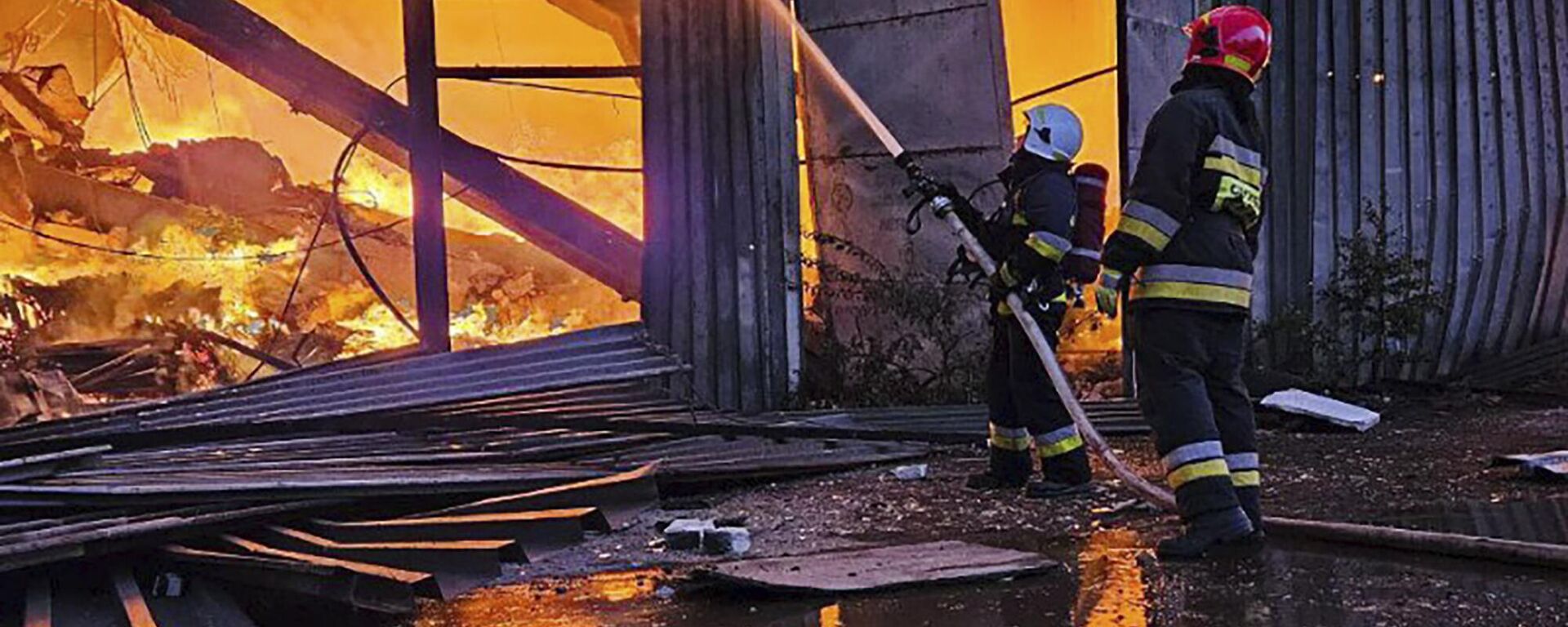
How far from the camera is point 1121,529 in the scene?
4.80m

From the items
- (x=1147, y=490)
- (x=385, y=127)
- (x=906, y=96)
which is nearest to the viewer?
(x=1147, y=490)

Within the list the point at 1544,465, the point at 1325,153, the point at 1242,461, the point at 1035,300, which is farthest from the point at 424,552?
the point at 1325,153

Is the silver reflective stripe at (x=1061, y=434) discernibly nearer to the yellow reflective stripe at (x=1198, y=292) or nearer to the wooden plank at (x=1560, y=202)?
the yellow reflective stripe at (x=1198, y=292)

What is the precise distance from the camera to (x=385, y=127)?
25.7 ft

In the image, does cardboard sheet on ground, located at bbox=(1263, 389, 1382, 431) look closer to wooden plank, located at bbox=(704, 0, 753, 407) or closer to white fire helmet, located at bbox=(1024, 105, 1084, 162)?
white fire helmet, located at bbox=(1024, 105, 1084, 162)

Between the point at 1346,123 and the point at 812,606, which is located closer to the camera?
the point at 812,606

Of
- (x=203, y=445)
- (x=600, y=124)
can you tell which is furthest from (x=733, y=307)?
(x=203, y=445)

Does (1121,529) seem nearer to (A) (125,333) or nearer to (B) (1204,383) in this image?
(B) (1204,383)

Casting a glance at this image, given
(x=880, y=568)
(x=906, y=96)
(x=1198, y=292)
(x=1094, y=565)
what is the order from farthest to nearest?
(x=906, y=96) < (x=1198, y=292) < (x=1094, y=565) < (x=880, y=568)

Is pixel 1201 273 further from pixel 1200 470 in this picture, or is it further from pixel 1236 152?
pixel 1200 470

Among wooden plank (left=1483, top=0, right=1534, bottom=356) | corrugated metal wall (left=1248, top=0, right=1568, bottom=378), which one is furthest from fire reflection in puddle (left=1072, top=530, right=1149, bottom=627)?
wooden plank (left=1483, top=0, right=1534, bottom=356)

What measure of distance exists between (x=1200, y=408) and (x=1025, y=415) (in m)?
1.30

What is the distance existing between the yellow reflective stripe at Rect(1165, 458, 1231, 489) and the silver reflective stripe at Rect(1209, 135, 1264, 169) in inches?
40.0

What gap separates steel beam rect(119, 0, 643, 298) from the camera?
25.1 feet
